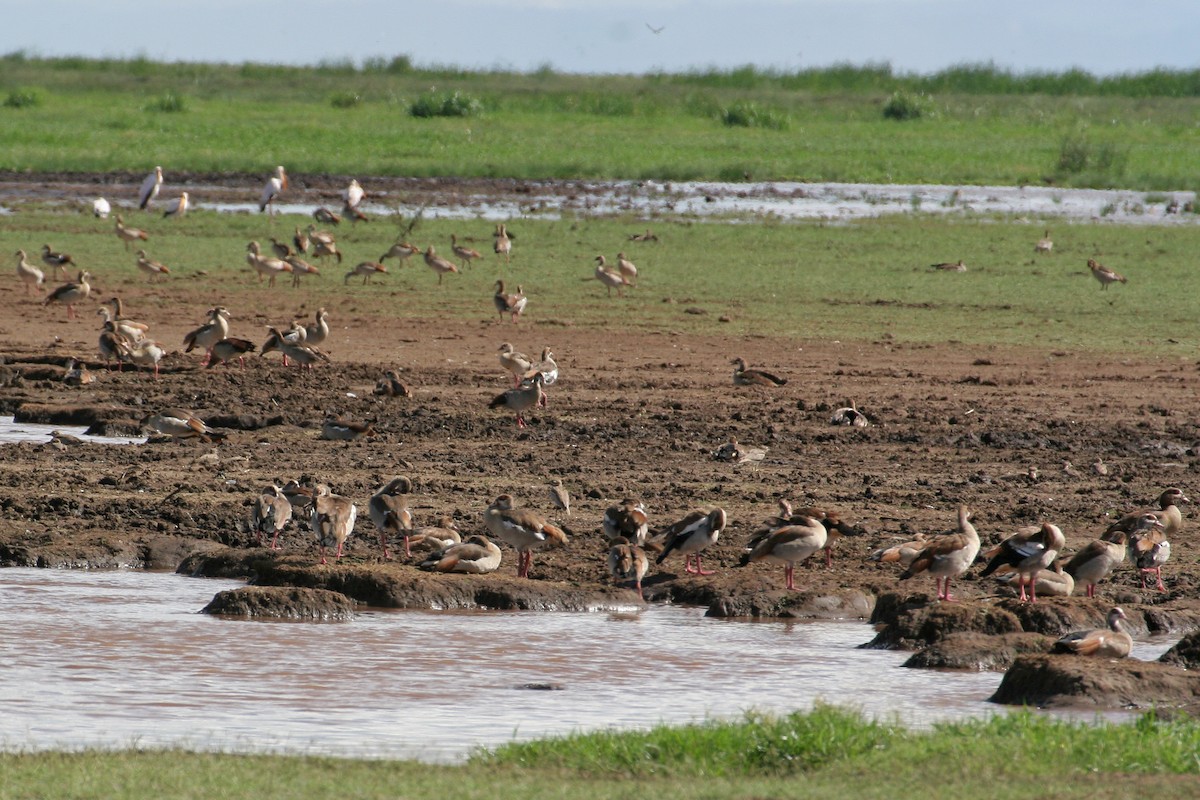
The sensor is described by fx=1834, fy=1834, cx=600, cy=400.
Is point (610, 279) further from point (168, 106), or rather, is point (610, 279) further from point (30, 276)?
point (168, 106)

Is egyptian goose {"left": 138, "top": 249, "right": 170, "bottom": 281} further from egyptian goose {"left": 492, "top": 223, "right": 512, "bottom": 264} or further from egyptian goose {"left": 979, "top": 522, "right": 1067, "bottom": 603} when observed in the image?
egyptian goose {"left": 979, "top": 522, "right": 1067, "bottom": 603}

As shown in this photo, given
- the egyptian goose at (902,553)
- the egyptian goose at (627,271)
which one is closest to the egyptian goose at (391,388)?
the egyptian goose at (902,553)

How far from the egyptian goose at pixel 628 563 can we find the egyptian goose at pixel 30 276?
1534 centimetres

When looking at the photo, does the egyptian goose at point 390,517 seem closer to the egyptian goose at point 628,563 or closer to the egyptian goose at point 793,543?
the egyptian goose at point 628,563

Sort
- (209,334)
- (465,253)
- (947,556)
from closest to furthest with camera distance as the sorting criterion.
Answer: (947,556) < (209,334) < (465,253)

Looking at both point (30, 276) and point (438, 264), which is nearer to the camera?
point (30, 276)

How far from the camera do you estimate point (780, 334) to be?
71.5ft

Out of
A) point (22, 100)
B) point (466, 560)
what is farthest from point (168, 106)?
point (466, 560)

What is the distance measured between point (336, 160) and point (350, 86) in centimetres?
2657

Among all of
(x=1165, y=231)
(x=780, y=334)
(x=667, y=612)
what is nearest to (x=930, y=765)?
(x=667, y=612)

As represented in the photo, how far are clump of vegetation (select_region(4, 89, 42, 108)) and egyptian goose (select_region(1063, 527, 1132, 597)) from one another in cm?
4984

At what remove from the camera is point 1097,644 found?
8.73 meters

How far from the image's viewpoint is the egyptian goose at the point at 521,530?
10.9 m

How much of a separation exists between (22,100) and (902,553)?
49471 millimetres
